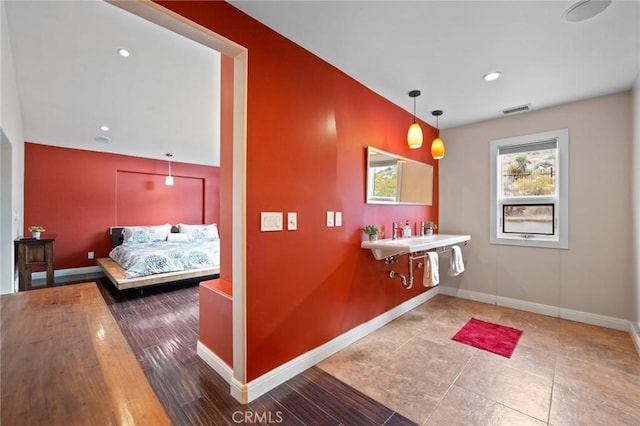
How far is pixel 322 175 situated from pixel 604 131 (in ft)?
10.4

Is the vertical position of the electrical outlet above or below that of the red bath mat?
above

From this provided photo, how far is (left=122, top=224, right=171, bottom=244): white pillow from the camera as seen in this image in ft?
18.2

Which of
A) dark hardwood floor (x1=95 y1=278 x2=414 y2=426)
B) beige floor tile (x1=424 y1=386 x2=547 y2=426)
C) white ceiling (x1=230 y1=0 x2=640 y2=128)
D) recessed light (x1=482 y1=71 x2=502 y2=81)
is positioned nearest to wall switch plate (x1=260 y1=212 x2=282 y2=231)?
dark hardwood floor (x1=95 y1=278 x2=414 y2=426)

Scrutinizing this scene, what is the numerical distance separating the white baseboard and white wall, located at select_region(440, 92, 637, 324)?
69.0 inches

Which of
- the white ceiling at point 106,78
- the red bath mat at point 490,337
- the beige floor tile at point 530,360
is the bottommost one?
the beige floor tile at point 530,360

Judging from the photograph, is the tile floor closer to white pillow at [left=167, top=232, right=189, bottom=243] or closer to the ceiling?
the ceiling

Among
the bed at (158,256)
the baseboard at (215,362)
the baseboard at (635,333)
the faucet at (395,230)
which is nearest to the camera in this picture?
the baseboard at (215,362)

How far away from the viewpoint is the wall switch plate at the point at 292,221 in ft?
6.82

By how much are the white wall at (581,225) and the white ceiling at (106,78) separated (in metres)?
3.79

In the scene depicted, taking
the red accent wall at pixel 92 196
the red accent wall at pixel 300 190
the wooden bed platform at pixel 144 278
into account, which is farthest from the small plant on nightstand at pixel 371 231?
the red accent wall at pixel 92 196

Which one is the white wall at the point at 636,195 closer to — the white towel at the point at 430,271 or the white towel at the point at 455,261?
the white towel at the point at 455,261

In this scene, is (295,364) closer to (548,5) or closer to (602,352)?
(602,352)

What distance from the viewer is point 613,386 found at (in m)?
1.97

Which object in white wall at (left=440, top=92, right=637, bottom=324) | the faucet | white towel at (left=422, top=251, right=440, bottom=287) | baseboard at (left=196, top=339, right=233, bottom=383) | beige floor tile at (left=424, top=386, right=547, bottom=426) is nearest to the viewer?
beige floor tile at (left=424, top=386, right=547, bottom=426)
